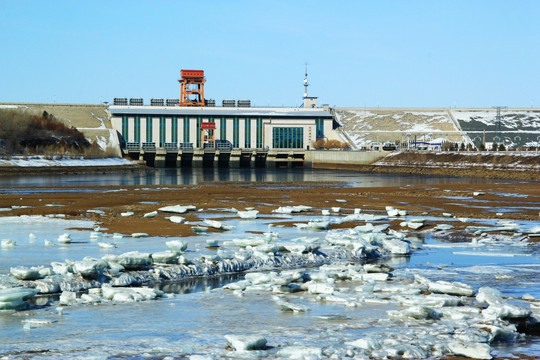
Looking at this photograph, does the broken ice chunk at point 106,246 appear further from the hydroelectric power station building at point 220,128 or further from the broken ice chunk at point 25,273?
the hydroelectric power station building at point 220,128

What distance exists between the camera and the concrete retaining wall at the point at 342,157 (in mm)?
100562

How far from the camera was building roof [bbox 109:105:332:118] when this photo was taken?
11975cm

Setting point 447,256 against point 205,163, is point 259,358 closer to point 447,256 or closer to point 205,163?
point 447,256

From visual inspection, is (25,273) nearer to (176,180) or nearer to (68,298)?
(68,298)

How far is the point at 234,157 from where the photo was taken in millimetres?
113062

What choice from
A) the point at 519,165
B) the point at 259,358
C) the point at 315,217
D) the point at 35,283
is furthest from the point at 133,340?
the point at 519,165

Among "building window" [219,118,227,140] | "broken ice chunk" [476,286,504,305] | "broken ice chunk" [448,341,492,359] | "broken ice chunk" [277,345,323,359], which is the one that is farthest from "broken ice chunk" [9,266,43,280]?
"building window" [219,118,227,140]

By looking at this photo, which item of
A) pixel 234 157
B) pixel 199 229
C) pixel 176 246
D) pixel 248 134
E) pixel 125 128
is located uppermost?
pixel 125 128

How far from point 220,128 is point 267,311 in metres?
109

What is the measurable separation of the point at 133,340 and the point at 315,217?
18005mm

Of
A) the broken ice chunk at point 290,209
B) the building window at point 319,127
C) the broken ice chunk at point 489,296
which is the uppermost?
the building window at point 319,127

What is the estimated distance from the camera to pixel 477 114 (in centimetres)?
13188

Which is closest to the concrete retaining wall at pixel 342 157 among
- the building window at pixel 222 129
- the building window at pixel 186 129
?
the building window at pixel 222 129

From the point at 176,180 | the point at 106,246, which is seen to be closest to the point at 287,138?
the point at 176,180
